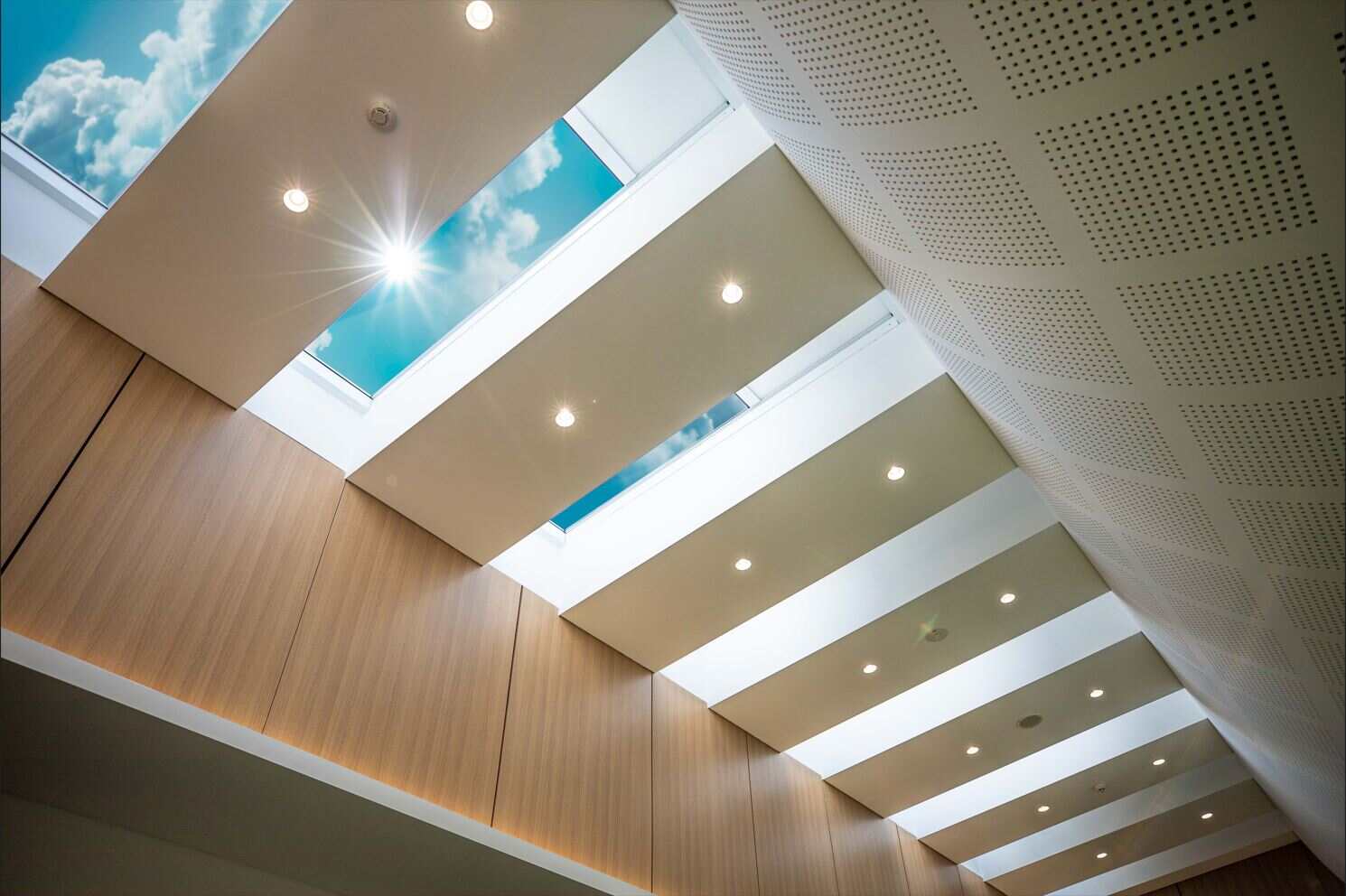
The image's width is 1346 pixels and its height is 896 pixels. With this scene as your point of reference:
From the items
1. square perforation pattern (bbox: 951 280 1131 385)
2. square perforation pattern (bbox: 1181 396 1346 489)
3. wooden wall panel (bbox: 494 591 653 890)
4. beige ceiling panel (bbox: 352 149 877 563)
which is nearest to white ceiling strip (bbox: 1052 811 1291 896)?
wooden wall panel (bbox: 494 591 653 890)

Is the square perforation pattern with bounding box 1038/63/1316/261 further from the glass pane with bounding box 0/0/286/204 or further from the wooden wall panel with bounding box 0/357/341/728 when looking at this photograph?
the wooden wall panel with bounding box 0/357/341/728

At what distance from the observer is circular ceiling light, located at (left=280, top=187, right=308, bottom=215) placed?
13.7ft

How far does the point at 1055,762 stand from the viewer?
927 centimetres

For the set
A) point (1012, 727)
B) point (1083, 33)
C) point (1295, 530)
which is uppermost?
point (1012, 727)

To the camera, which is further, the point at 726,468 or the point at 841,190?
the point at 726,468

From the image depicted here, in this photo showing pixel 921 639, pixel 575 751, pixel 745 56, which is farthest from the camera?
pixel 921 639

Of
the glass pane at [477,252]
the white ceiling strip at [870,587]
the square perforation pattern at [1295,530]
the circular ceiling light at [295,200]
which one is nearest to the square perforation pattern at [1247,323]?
the square perforation pattern at [1295,530]

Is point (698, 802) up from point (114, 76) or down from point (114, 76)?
down

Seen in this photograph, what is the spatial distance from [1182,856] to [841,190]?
37.0ft

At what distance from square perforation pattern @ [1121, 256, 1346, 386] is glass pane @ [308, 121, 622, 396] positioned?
3.15m

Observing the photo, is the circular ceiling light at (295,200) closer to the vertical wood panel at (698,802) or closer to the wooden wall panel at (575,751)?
the wooden wall panel at (575,751)

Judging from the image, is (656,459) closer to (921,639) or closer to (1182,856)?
(921,639)

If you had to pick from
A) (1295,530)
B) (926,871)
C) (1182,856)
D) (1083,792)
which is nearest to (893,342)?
(1295,530)

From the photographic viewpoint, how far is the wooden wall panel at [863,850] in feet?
28.2
